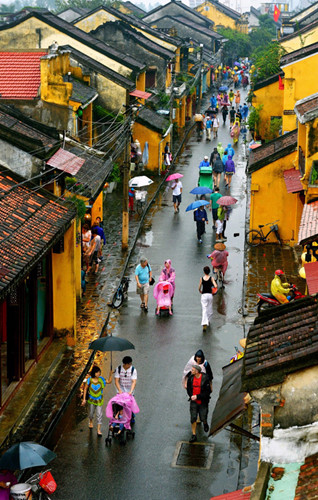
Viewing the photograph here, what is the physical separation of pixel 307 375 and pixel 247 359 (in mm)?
1099

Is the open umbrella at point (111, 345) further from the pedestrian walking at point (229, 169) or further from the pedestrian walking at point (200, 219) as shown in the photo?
the pedestrian walking at point (229, 169)

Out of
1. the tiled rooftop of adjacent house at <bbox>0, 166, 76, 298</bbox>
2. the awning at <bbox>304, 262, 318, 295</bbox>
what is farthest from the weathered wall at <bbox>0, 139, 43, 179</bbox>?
the awning at <bbox>304, 262, 318, 295</bbox>

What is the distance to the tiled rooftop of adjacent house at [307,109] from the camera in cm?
2561

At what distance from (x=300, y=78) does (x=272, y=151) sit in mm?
5222

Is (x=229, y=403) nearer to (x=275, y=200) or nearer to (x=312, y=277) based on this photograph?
(x=312, y=277)

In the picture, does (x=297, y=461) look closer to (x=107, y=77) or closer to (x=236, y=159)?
(x=107, y=77)

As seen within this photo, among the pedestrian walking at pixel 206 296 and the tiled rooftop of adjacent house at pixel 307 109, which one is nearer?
the pedestrian walking at pixel 206 296

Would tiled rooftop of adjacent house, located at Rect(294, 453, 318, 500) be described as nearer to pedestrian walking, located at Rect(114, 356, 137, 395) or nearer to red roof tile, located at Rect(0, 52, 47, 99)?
pedestrian walking, located at Rect(114, 356, 137, 395)

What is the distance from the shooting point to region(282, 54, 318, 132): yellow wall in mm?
36062

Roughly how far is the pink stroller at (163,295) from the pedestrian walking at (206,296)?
3.72 ft

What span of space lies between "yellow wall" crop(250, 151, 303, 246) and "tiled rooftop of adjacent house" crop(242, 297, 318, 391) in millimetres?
19212

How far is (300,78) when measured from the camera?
119 feet

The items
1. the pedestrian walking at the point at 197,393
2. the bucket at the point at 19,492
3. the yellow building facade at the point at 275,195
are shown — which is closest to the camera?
the bucket at the point at 19,492

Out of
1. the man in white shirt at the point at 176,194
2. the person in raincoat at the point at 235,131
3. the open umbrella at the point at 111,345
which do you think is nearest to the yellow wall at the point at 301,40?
the person in raincoat at the point at 235,131
